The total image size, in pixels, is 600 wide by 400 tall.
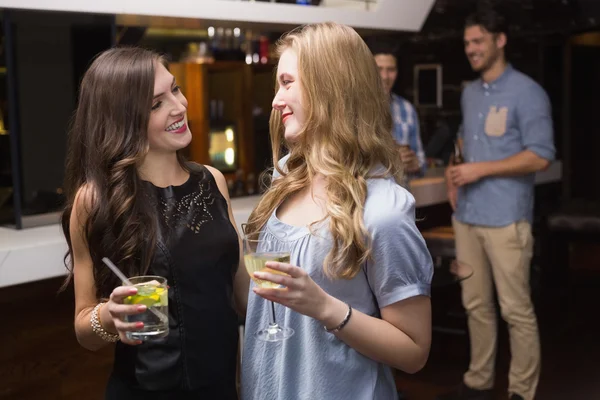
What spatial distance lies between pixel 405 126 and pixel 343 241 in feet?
9.81

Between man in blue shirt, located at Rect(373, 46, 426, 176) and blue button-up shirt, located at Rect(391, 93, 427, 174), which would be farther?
blue button-up shirt, located at Rect(391, 93, 427, 174)

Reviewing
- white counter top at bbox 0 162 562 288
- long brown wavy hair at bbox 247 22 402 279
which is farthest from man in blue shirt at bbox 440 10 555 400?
long brown wavy hair at bbox 247 22 402 279

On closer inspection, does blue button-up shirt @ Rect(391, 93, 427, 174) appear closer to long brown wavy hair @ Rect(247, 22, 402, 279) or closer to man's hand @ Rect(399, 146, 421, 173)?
man's hand @ Rect(399, 146, 421, 173)

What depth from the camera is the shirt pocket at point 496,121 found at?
3.99m

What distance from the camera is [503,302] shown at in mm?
3969

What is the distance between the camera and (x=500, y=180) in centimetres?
404

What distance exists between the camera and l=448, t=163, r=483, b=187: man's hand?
4.03 m

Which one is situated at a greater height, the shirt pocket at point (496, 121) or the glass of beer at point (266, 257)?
the shirt pocket at point (496, 121)

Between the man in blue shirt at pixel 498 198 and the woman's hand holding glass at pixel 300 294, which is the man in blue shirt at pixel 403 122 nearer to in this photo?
the man in blue shirt at pixel 498 198

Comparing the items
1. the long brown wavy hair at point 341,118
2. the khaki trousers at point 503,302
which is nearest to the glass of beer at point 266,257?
the long brown wavy hair at point 341,118

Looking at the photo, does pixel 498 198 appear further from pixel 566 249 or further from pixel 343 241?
pixel 566 249

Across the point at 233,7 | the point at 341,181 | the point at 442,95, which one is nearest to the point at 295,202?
the point at 341,181

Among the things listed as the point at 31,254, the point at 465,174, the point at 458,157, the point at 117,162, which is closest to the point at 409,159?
the point at 458,157

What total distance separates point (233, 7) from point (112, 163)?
1.91m
